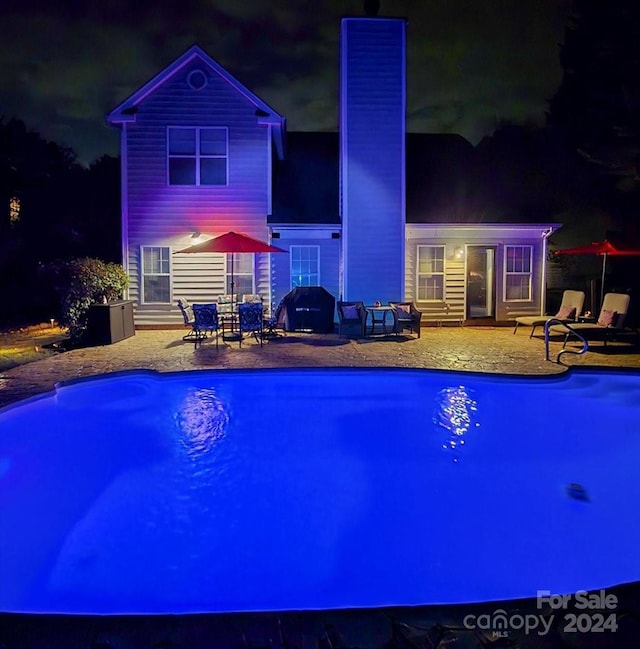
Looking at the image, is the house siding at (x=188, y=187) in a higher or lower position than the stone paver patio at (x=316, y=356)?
higher

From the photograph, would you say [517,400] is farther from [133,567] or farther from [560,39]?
[560,39]

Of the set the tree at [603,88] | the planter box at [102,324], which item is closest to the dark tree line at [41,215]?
the planter box at [102,324]

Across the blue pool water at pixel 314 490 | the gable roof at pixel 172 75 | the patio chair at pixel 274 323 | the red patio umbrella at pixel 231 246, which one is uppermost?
the gable roof at pixel 172 75

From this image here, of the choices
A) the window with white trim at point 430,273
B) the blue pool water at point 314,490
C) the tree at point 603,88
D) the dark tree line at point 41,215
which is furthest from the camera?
the tree at point 603,88

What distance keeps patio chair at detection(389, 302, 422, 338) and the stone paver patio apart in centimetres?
36

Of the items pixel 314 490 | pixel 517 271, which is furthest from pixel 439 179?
pixel 314 490

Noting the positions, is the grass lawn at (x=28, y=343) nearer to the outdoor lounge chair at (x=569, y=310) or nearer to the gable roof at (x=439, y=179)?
the gable roof at (x=439, y=179)

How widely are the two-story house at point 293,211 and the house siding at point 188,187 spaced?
3cm

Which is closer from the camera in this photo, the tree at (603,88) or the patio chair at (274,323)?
the patio chair at (274,323)

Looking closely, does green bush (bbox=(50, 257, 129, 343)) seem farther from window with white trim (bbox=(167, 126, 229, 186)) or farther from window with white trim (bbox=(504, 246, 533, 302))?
window with white trim (bbox=(504, 246, 533, 302))

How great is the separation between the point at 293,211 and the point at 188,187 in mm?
3052

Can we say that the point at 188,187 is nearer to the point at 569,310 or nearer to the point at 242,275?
the point at 242,275

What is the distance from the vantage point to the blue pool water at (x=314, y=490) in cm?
439

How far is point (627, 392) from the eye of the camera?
29.5 feet
